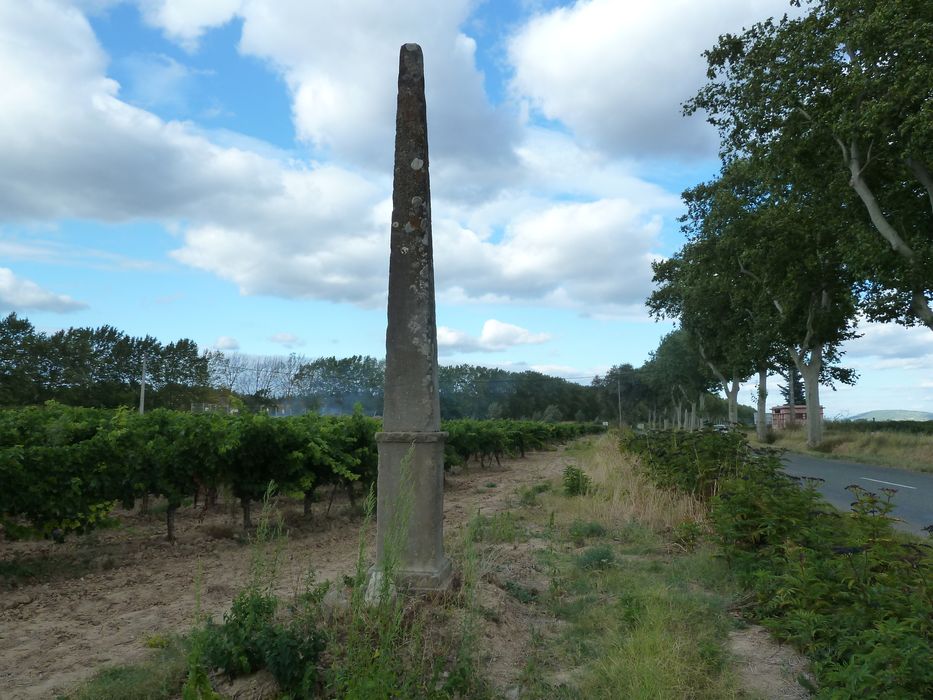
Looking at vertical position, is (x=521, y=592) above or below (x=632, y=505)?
below

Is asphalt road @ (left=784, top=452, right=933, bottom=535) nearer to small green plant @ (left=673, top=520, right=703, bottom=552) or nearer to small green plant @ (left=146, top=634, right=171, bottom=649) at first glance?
small green plant @ (left=673, top=520, right=703, bottom=552)

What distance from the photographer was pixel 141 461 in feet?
26.1

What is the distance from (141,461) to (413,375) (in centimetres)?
479

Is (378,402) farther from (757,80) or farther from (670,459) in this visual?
(670,459)

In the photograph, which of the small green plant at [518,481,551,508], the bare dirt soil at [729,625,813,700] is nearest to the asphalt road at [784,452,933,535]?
the bare dirt soil at [729,625,813,700]

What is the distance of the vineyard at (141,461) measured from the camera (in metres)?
6.99

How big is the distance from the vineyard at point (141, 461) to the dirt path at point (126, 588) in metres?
0.45

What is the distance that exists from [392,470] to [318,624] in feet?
3.92

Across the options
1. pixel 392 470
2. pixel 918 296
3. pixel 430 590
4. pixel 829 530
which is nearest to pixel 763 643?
pixel 829 530

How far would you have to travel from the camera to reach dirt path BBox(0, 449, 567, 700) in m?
4.31

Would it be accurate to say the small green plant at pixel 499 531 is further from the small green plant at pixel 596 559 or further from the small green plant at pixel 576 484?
the small green plant at pixel 576 484

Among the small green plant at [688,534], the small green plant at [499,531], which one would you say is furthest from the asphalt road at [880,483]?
the small green plant at [499,531]

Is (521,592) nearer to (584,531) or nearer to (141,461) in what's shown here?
(584,531)

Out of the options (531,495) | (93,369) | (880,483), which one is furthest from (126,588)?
(93,369)
